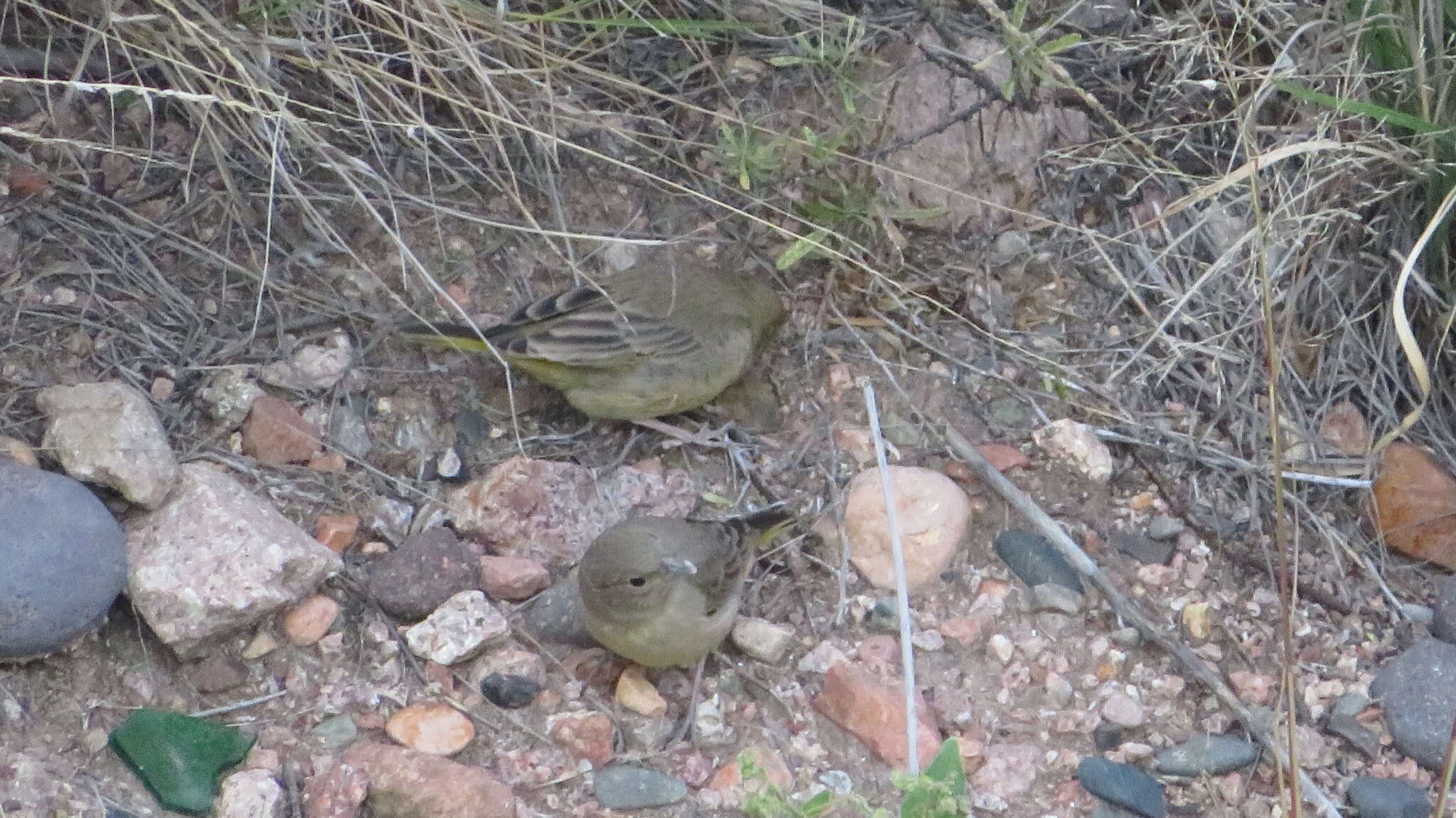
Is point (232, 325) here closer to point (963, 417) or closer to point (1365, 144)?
point (963, 417)

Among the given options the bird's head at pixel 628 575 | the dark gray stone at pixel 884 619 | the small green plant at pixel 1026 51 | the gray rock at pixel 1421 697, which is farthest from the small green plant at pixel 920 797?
the small green plant at pixel 1026 51

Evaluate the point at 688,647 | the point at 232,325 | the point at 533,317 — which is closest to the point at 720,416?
the point at 533,317

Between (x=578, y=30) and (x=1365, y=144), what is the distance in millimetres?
2270

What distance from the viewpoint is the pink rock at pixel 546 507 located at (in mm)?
4113

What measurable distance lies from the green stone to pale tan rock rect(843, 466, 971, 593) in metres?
1.64

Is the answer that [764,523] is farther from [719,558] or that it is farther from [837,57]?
[837,57]

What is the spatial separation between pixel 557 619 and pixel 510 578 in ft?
0.53

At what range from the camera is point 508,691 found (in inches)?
147

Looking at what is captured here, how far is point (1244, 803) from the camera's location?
142 inches

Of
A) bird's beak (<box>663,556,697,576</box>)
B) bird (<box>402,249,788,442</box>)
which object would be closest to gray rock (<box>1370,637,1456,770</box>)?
bird's beak (<box>663,556,697,576</box>)

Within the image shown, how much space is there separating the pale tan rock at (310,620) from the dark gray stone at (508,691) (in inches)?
15.9

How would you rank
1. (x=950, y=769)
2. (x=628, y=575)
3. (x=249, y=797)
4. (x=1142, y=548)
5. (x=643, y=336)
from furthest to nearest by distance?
(x=643, y=336), (x=1142, y=548), (x=628, y=575), (x=249, y=797), (x=950, y=769)

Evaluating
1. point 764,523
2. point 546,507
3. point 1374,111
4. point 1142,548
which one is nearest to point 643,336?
point 546,507

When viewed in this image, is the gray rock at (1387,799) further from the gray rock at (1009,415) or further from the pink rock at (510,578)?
the pink rock at (510,578)
